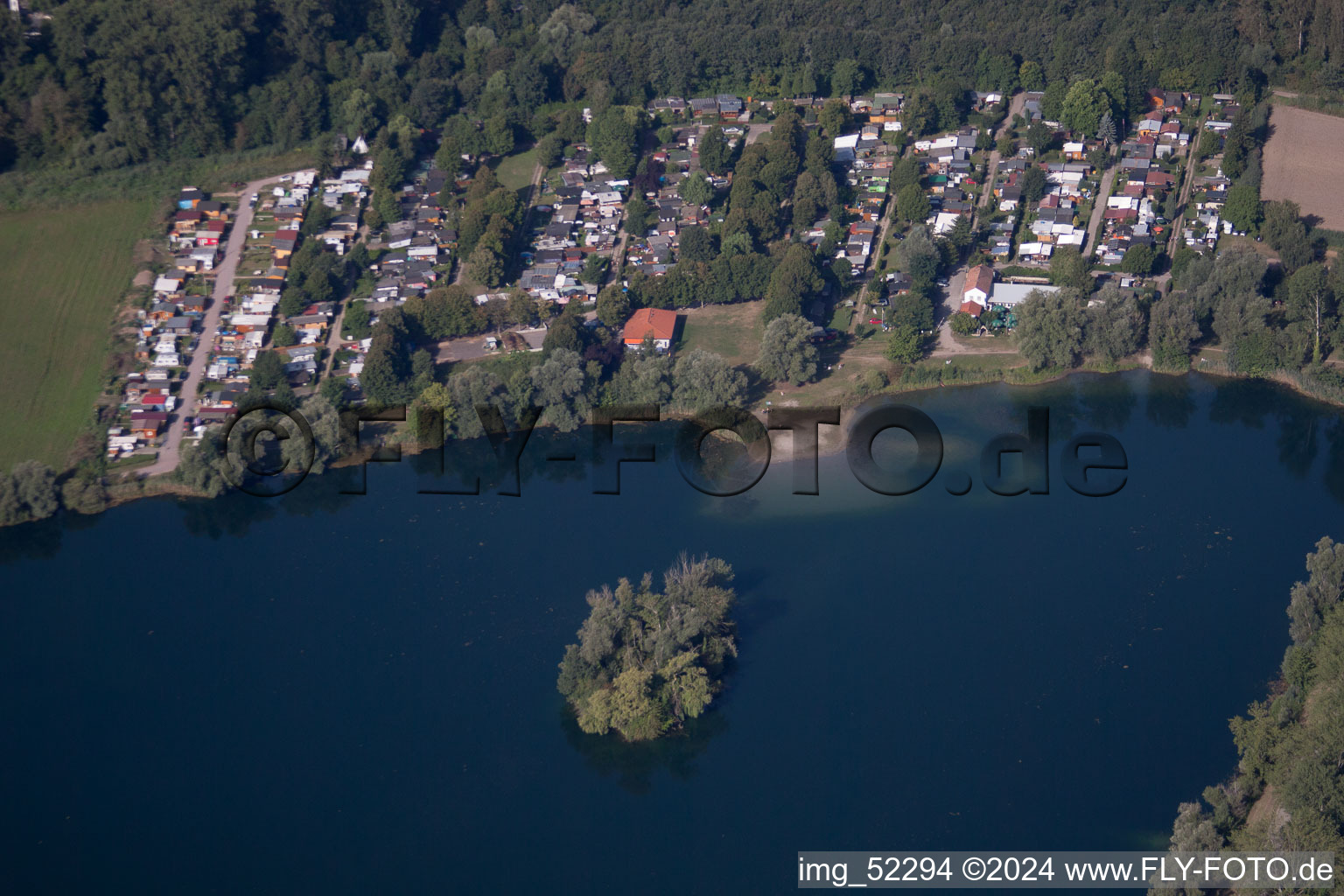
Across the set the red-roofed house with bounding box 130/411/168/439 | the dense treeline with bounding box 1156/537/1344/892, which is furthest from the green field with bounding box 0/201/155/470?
the dense treeline with bounding box 1156/537/1344/892

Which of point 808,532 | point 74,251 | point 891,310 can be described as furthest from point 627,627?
point 74,251

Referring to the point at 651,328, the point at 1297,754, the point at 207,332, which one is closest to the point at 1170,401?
the point at 1297,754

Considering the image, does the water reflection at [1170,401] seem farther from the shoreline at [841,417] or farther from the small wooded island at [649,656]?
the small wooded island at [649,656]

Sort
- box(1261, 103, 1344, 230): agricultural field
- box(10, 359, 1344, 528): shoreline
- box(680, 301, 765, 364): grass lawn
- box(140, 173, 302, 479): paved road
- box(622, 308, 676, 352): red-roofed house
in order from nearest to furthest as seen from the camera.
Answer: box(10, 359, 1344, 528): shoreline < box(140, 173, 302, 479): paved road < box(622, 308, 676, 352): red-roofed house < box(680, 301, 765, 364): grass lawn < box(1261, 103, 1344, 230): agricultural field

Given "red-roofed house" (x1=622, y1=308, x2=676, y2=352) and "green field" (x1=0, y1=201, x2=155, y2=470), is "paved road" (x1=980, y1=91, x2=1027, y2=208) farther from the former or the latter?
"green field" (x1=0, y1=201, x2=155, y2=470)

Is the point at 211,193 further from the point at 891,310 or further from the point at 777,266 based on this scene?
the point at 891,310

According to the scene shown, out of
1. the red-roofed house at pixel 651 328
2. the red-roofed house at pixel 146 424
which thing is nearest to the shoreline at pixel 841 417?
the red-roofed house at pixel 146 424

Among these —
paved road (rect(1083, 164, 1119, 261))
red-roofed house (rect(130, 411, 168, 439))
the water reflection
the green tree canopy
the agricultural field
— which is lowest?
red-roofed house (rect(130, 411, 168, 439))
